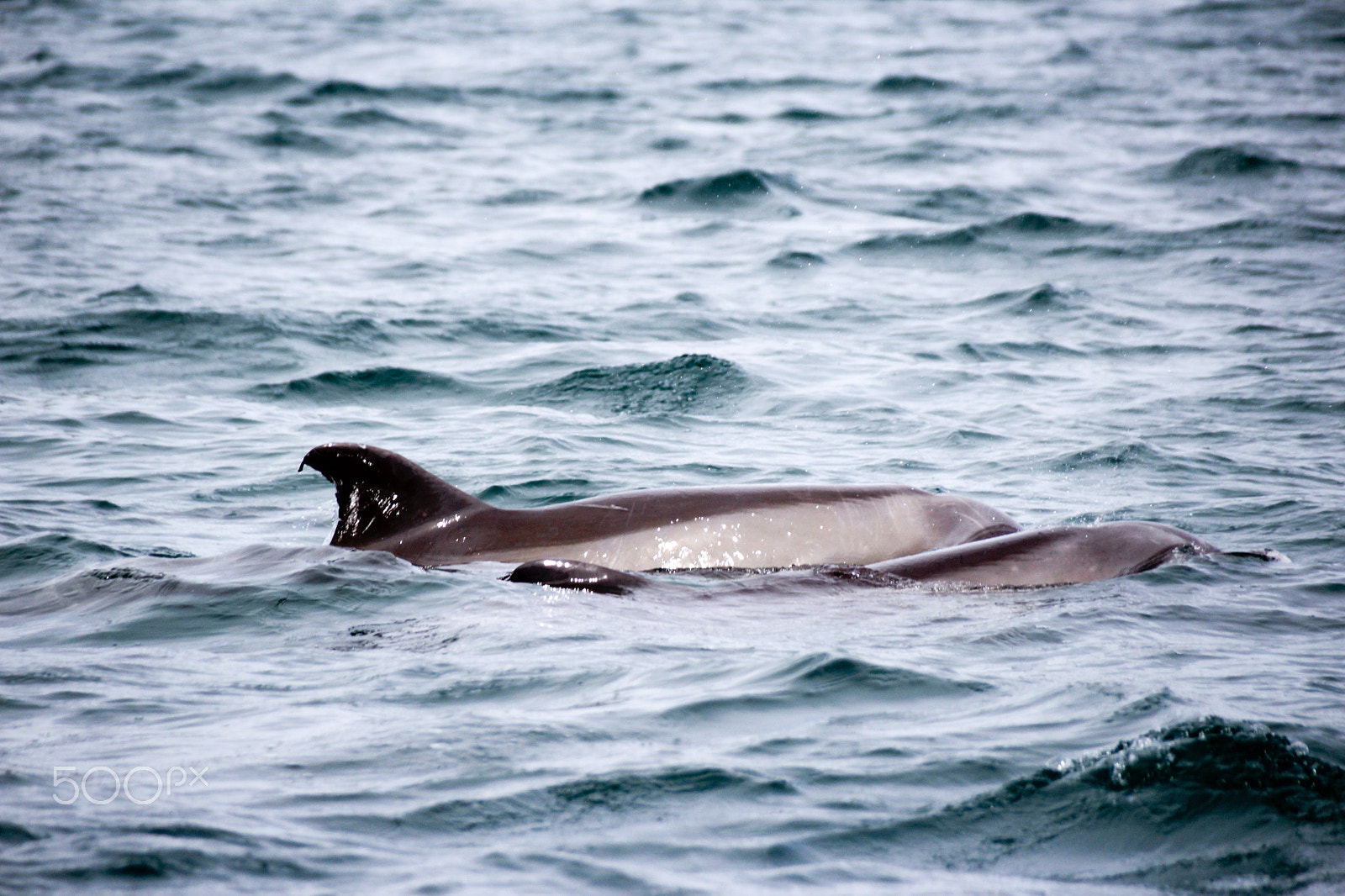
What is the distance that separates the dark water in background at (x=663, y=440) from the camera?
512 centimetres

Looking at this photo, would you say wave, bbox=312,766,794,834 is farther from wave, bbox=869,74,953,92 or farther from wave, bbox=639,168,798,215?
Result: wave, bbox=869,74,953,92

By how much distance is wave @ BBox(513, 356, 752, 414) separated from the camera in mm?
13211

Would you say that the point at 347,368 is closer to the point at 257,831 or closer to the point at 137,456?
the point at 137,456

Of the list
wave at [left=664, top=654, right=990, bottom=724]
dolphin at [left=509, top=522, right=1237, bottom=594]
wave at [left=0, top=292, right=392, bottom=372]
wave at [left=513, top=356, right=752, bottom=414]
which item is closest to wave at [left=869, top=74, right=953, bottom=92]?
wave at [left=0, top=292, right=392, bottom=372]

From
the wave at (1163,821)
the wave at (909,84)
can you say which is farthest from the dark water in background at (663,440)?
the wave at (909,84)

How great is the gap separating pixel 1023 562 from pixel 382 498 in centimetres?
379

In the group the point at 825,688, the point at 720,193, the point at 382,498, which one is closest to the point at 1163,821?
the point at 825,688

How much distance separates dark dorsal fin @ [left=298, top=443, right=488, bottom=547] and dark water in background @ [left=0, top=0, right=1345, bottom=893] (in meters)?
0.45

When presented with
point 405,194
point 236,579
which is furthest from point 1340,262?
point 236,579

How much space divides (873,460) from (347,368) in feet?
17.9

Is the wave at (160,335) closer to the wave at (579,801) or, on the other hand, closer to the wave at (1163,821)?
the wave at (579,801)

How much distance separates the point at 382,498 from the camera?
873 centimetres

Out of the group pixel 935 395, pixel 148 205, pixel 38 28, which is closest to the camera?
pixel 935 395

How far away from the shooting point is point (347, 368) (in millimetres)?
13992
